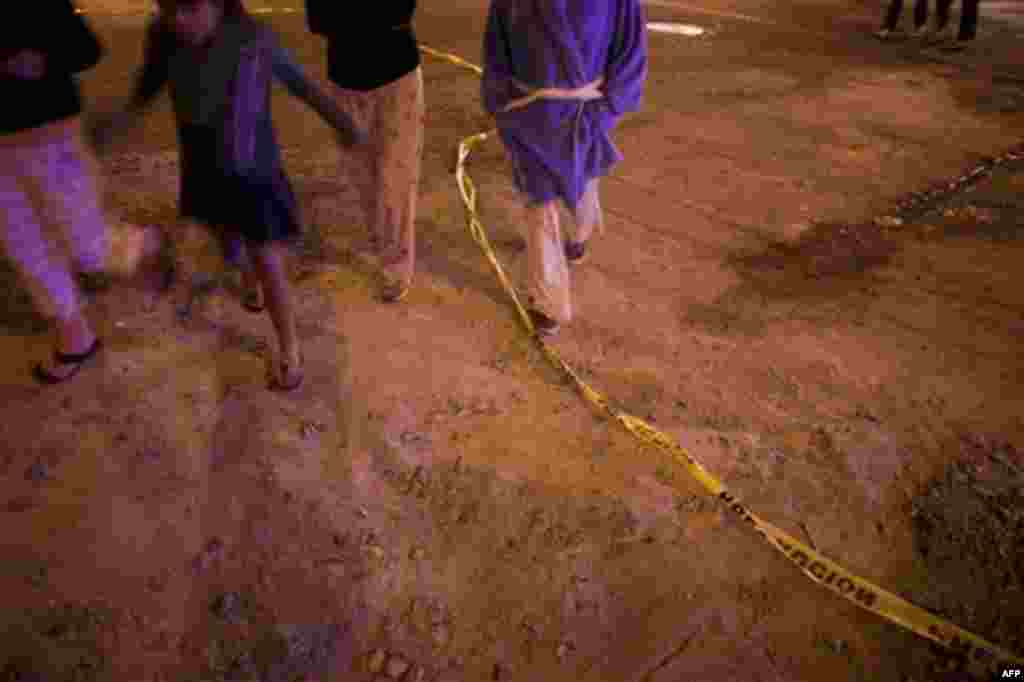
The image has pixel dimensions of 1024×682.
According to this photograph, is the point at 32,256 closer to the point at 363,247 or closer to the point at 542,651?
the point at 363,247

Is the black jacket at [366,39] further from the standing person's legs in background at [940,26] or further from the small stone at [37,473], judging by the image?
the standing person's legs in background at [940,26]

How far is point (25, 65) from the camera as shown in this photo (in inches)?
86.6

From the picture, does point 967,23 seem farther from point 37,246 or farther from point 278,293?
point 37,246

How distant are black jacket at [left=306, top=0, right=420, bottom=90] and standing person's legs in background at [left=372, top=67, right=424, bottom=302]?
7 cm

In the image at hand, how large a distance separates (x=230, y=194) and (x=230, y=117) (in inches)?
11.1

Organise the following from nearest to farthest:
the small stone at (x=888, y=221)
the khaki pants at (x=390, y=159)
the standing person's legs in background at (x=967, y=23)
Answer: the khaki pants at (x=390, y=159) → the small stone at (x=888, y=221) → the standing person's legs in background at (x=967, y=23)

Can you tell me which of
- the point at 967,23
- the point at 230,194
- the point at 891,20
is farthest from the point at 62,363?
the point at 967,23

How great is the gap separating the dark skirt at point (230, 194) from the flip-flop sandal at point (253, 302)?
0.72 m

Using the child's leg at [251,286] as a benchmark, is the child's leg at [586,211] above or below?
above

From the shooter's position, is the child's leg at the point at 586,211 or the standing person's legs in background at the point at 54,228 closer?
the standing person's legs in background at the point at 54,228

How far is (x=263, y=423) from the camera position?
2732mm

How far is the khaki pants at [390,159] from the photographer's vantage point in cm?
296

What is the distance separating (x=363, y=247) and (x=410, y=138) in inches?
41.7

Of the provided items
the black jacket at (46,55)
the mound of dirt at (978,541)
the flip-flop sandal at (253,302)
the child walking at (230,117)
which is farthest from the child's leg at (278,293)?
the mound of dirt at (978,541)
